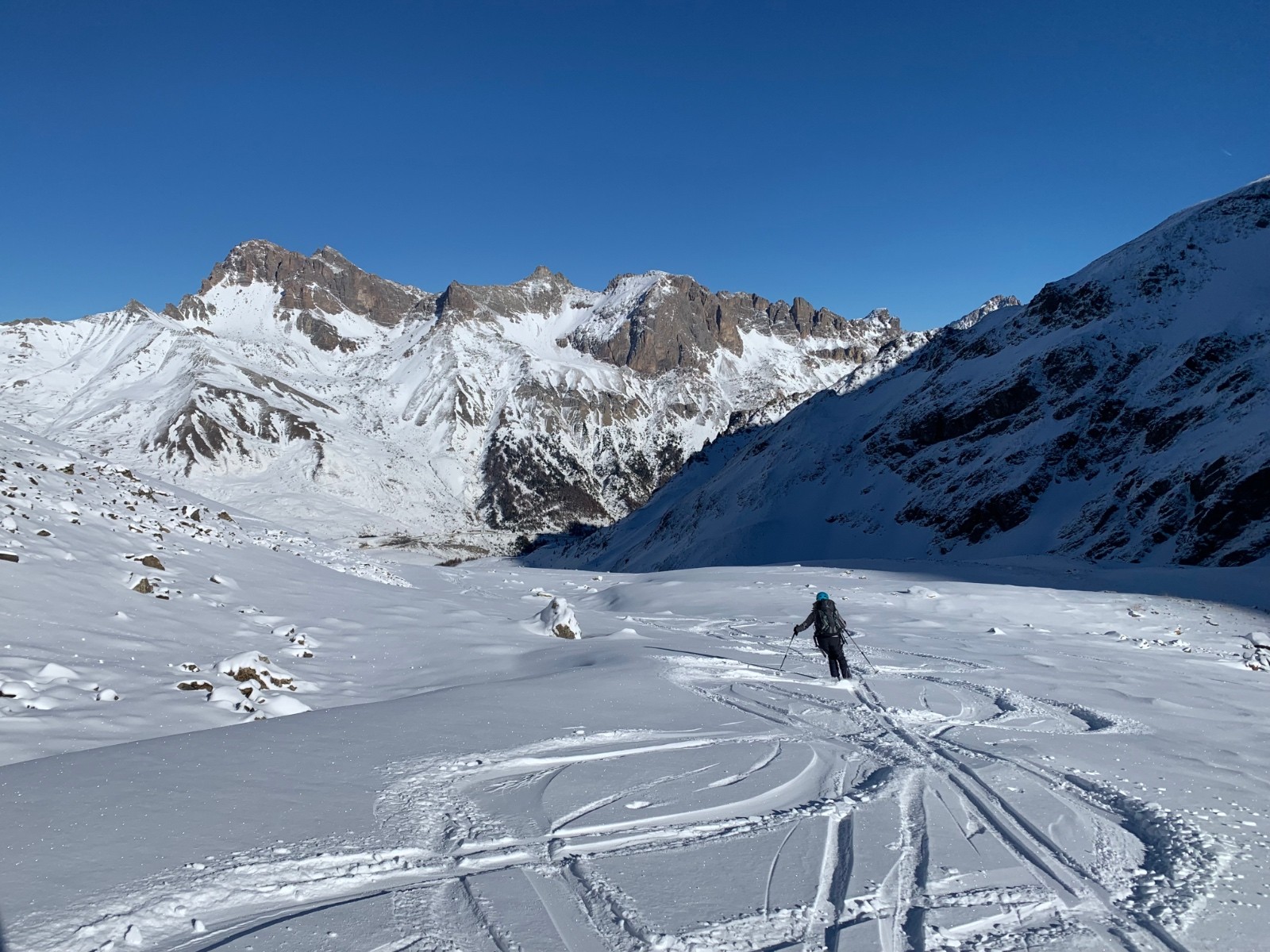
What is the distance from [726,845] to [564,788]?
1610 millimetres

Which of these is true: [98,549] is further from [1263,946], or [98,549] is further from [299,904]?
[1263,946]

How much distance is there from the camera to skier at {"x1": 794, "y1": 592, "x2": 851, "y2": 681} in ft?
39.8

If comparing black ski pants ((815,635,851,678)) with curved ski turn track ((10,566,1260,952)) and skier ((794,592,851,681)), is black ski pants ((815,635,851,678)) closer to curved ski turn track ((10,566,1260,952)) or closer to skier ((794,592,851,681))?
skier ((794,592,851,681))

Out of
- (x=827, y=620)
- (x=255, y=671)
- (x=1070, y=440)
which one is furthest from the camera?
(x=1070, y=440)

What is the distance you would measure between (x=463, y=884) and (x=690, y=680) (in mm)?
7349

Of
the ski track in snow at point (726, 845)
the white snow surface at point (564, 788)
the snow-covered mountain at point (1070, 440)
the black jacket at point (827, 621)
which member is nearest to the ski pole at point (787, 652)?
the white snow surface at point (564, 788)

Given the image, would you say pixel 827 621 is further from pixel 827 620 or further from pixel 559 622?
pixel 559 622

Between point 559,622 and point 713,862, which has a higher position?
point 559,622

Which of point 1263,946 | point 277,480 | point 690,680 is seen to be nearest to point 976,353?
point 690,680

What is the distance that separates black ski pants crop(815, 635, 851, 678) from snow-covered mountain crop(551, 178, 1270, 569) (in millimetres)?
40187

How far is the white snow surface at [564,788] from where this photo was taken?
3805 millimetres

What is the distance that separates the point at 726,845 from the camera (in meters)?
4.84

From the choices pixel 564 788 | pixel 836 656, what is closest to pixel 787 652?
pixel 836 656

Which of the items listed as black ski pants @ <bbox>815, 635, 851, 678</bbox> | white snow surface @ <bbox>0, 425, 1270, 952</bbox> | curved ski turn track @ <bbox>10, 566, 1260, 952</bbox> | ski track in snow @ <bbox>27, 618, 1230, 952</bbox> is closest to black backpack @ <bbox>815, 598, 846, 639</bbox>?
black ski pants @ <bbox>815, 635, 851, 678</bbox>
